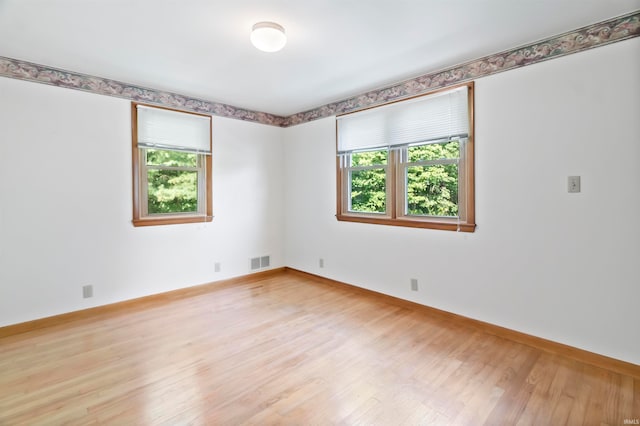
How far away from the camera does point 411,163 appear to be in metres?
3.60

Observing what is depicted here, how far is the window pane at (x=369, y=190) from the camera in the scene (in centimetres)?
394

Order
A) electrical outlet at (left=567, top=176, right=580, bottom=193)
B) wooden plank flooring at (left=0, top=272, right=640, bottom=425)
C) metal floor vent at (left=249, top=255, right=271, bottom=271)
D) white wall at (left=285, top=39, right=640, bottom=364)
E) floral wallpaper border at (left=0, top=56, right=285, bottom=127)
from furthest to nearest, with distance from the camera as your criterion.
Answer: metal floor vent at (left=249, top=255, right=271, bottom=271) < floral wallpaper border at (left=0, top=56, right=285, bottom=127) < electrical outlet at (left=567, top=176, right=580, bottom=193) < white wall at (left=285, top=39, right=640, bottom=364) < wooden plank flooring at (left=0, top=272, right=640, bottom=425)

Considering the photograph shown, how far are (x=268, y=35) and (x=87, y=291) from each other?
3203mm

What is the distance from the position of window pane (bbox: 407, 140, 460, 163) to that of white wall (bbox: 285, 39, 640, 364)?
286 mm

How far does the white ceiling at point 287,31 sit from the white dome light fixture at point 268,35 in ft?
0.16

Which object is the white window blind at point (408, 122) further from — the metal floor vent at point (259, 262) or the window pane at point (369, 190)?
the metal floor vent at point (259, 262)

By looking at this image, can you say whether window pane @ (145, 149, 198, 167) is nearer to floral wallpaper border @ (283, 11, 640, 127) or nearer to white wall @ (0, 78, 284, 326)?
white wall @ (0, 78, 284, 326)

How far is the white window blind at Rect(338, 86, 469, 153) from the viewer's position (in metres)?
3.10

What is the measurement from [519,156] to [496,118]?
1.39ft

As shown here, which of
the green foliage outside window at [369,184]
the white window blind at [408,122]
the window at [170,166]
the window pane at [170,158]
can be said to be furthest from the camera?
the green foliage outside window at [369,184]

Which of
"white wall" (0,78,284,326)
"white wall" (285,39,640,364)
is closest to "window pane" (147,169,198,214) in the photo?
"white wall" (0,78,284,326)

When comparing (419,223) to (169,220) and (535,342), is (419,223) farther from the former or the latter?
(169,220)

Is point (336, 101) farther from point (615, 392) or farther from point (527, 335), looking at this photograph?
point (615, 392)

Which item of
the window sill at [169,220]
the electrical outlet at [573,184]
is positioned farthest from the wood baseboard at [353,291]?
the electrical outlet at [573,184]
